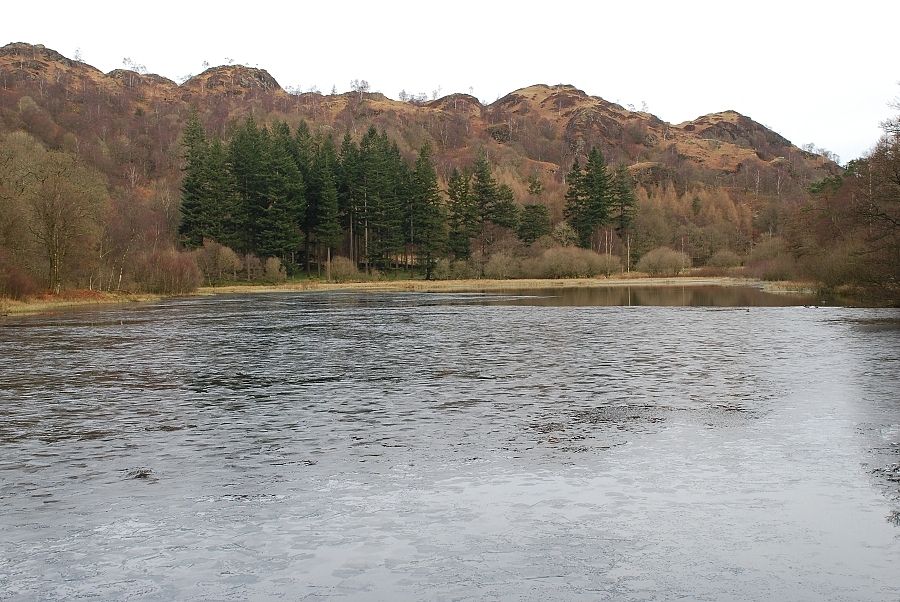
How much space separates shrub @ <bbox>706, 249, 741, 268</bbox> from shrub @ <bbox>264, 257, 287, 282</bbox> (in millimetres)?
67012

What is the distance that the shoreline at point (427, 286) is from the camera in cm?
6450

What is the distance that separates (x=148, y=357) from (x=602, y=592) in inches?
923

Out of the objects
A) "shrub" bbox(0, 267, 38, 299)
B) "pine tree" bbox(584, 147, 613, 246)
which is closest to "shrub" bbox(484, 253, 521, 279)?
"pine tree" bbox(584, 147, 613, 246)

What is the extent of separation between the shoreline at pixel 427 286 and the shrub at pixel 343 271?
7.50 ft

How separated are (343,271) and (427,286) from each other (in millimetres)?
11321

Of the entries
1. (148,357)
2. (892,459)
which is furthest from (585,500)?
(148,357)

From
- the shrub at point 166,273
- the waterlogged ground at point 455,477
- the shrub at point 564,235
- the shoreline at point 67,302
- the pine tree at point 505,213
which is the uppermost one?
the pine tree at point 505,213

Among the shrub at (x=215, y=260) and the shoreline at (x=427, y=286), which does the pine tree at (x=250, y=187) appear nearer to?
the shrub at (x=215, y=260)

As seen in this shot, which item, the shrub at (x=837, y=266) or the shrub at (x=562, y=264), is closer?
the shrub at (x=837, y=266)

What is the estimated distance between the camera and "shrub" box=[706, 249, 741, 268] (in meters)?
124

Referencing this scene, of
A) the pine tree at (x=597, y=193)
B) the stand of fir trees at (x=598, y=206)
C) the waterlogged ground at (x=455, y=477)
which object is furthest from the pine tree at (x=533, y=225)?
the waterlogged ground at (x=455, y=477)

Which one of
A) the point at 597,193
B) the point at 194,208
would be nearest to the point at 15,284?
the point at 194,208

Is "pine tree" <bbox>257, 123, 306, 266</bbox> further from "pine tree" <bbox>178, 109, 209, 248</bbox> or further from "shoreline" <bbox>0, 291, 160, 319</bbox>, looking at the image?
"shoreline" <bbox>0, 291, 160, 319</bbox>

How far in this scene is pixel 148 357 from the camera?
1100 inches
